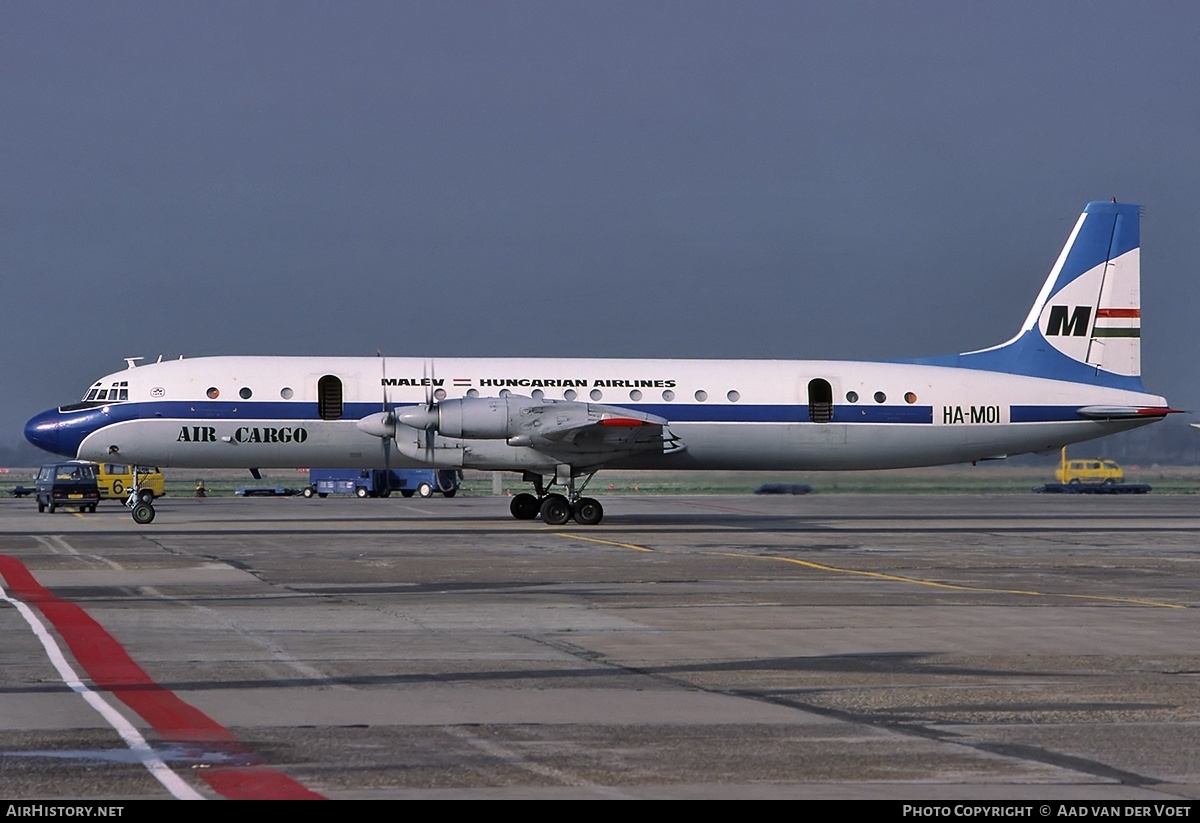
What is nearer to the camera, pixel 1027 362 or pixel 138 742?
pixel 138 742

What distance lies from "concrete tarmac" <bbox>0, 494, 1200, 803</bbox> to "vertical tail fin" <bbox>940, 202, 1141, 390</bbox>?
14.2 metres

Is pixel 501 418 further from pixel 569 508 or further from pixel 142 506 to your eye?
pixel 142 506

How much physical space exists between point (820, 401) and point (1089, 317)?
32.0ft

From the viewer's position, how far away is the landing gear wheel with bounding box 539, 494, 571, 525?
36219 mm

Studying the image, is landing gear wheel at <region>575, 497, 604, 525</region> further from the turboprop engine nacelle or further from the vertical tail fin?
the vertical tail fin

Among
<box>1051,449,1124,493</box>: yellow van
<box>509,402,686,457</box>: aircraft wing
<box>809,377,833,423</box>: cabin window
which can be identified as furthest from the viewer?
<box>1051,449,1124,493</box>: yellow van

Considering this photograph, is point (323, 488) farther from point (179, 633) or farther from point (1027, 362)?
point (179, 633)

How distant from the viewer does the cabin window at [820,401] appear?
38406 mm

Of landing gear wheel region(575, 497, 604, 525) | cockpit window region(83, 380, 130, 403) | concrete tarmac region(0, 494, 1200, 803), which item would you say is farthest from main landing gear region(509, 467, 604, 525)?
cockpit window region(83, 380, 130, 403)

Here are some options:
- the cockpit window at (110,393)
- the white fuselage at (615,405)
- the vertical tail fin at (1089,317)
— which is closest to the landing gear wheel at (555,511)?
the white fuselage at (615,405)

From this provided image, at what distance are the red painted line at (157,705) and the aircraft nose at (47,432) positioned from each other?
1905 cm

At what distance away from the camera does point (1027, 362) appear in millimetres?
41469

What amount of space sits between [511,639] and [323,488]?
5862cm
